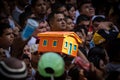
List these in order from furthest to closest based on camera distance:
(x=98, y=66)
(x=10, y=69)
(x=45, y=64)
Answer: (x=98, y=66), (x=45, y=64), (x=10, y=69)

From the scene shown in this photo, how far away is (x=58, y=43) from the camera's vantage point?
3.83 meters

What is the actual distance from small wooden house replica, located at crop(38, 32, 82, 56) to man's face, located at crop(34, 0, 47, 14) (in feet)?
9.20

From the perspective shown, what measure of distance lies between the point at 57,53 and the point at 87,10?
3.80 m

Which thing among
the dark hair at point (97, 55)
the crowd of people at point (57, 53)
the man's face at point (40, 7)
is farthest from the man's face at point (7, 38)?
the man's face at point (40, 7)

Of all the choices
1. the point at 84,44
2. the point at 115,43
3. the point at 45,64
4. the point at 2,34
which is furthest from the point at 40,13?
the point at 45,64

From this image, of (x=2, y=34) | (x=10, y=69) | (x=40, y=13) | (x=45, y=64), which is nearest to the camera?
(x=10, y=69)

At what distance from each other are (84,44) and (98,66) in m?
1.78

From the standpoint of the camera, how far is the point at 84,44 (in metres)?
5.80

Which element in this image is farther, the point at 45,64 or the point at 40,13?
the point at 40,13

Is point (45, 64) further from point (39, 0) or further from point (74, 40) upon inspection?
point (39, 0)

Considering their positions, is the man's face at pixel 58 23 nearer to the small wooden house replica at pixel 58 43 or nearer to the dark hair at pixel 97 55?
the dark hair at pixel 97 55

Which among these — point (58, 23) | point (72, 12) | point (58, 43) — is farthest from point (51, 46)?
point (72, 12)

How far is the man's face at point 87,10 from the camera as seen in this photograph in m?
7.46

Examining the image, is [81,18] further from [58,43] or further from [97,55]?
[58,43]
